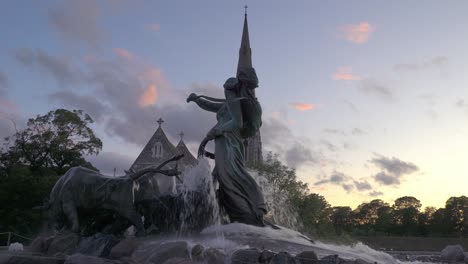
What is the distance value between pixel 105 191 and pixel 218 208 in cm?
258

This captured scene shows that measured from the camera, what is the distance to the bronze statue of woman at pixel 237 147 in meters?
10.8

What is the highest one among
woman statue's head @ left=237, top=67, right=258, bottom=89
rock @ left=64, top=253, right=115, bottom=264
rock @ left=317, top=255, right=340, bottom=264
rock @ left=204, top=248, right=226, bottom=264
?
woman statue's head @ left=237, top=67, right=258, bottom=89

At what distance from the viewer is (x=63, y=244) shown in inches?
347

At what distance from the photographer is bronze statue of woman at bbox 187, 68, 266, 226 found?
1076cm

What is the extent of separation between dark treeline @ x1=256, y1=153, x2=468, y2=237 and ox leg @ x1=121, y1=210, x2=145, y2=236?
27021 millimetres

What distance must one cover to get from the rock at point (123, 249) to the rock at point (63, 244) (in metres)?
1.37

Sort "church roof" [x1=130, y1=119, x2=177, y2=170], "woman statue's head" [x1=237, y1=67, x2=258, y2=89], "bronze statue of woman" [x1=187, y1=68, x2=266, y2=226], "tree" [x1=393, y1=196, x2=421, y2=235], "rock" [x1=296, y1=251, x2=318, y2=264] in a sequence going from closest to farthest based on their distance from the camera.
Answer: "rock" [x1=296, y1=251, x2=318, y2=264] → "bronze statue of woman" [x1=187, y1=68, x2=266, y2=226] → "woman statue's head" [x1=237, y1=67, x2=258, y2=89] → "church roof" [x1=130, y1=119, x2=177, y2=170] → "tree" [x1=393, y1=196, x2=421, y2=235]

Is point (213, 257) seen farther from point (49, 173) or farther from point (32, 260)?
point (49, 173)

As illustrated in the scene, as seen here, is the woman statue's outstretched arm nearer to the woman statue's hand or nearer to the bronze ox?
the woman statue's hand

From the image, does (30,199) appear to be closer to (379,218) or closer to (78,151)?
(78,151)

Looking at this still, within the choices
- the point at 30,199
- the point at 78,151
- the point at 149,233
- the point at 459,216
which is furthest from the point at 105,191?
the point at 459,216

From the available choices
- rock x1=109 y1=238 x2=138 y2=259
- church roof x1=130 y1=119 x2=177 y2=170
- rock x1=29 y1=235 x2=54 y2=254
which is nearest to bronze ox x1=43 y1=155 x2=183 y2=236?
rock x1=29 y1=235 x2=54 y2=254

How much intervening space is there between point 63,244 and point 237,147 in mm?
4351

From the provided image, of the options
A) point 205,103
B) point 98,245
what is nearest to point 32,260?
point 98,245
